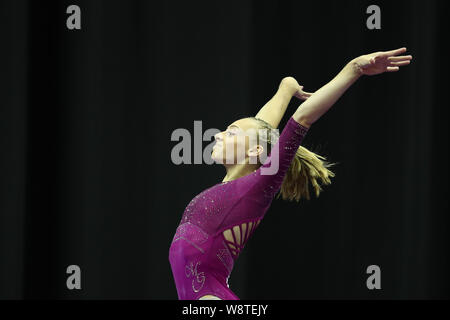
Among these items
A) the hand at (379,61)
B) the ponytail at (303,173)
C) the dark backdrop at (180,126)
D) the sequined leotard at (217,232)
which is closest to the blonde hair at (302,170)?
the ponytail at (303,173)

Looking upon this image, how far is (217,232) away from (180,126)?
0.80 meters

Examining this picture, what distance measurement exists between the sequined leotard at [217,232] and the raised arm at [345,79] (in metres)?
0.14

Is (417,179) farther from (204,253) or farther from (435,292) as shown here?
(204,253)

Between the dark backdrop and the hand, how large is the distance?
0.78m

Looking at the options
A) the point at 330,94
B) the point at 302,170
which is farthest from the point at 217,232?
the point at 330,94

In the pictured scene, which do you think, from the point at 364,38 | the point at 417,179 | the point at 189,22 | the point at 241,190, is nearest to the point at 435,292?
the point at 417,179

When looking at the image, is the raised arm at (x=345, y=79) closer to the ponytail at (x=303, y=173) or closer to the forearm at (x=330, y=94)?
the forearm at (x=330, y=94)

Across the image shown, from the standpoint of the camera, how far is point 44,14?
6.86ft

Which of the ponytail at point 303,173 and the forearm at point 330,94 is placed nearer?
the forearm at point 330,94

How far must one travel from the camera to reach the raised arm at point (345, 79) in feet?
3.99

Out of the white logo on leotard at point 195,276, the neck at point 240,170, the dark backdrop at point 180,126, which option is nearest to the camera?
the white logo on leotard at point 195,276

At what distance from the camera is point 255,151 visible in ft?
4.62

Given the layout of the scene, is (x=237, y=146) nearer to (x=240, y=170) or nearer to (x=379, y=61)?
(x=240, y=170)

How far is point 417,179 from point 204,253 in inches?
37.0
